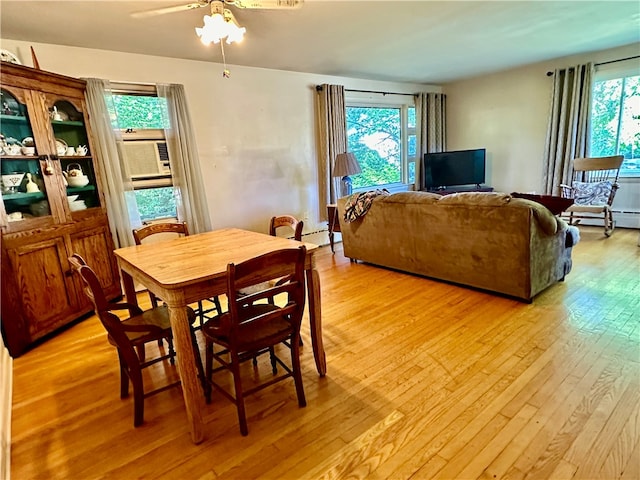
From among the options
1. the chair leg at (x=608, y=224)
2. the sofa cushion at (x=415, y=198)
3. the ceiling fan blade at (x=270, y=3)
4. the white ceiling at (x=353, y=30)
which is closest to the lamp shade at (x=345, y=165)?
the white ceiling at (x=353, y=30)

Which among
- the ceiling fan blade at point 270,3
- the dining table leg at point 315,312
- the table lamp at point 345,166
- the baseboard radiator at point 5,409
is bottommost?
the baseboard radiator at point 5,409

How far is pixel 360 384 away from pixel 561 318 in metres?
1.65

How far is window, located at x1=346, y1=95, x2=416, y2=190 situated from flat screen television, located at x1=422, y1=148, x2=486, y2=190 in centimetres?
39

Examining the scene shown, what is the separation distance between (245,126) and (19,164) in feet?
7.37

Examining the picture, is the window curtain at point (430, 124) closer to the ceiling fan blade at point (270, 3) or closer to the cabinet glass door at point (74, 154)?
the ceiling fan blade at point (270, 3)

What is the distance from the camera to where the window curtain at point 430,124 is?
629cm

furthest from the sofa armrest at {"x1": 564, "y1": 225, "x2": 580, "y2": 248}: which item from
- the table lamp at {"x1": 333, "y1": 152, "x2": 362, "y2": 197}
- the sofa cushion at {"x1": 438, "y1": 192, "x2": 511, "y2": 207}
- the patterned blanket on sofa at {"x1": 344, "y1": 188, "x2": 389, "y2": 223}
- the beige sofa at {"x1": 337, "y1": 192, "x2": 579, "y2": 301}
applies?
the table lamp at {"x1": 333, "y1": 152, "x2": 362, "y2": 197}

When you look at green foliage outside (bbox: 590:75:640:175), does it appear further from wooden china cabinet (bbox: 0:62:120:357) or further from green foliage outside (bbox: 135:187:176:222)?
wooden china cabinet (bbox: 0:62:120:357)

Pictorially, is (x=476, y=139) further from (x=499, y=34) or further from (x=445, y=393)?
(x=445, y=393)

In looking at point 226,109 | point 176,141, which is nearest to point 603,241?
point 226,109

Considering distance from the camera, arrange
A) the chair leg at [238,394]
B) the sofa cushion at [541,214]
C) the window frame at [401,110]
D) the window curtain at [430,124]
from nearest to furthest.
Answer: the chair leg at [238,394] < the sofa cushion at [541,214] < the window frame at [401,110] < the window curtain at [430,124]

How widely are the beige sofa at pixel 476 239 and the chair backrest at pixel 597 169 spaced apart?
2279mm

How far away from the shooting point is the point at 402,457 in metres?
1.50

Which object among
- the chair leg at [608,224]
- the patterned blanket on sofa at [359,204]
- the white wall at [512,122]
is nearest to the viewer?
the patterned blanket on sofa at [359,204]
